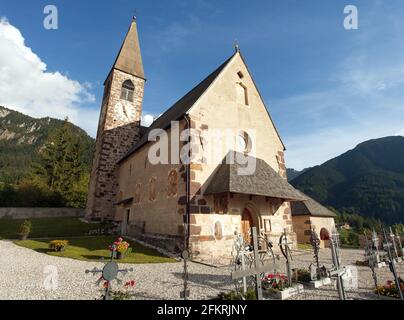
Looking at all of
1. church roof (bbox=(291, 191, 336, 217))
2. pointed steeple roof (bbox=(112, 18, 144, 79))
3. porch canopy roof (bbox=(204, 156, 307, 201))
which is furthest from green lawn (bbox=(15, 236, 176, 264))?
pointed steeple roof (bbox=(112, 18, 144, 79))

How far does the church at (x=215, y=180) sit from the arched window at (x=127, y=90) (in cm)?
1011

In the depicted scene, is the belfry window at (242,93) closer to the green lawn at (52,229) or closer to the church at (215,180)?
the church at (215,180)

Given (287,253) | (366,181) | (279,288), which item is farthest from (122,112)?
(366,181)

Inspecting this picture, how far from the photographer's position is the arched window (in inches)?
1127

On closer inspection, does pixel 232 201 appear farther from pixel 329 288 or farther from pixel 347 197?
pixel 347 197

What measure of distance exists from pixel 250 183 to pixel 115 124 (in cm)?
1995

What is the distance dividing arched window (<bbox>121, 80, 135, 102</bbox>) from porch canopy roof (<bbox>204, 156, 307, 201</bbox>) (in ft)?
64.6

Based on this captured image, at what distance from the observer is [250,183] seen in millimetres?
12898

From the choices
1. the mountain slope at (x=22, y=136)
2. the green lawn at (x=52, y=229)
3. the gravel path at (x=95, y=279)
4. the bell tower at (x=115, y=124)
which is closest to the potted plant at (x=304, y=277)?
the gravel path at (x=95, y=279)

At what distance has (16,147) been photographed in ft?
389

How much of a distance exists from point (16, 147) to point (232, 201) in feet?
467

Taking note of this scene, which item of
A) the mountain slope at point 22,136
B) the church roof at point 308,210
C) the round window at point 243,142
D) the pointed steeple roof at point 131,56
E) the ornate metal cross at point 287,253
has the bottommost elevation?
the ornate metal cross at point 287,253

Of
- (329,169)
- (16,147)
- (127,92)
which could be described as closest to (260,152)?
(127,92)

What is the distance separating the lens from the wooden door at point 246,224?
13.8m
